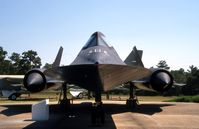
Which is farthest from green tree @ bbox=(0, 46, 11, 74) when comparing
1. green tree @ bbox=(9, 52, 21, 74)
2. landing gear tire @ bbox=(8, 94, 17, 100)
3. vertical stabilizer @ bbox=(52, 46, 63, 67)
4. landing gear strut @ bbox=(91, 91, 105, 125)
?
landing gear strut @ bbox=(91, 91, 105, 125)

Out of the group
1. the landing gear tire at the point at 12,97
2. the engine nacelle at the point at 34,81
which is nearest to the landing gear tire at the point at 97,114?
the engine nacelle at the point at 34,81

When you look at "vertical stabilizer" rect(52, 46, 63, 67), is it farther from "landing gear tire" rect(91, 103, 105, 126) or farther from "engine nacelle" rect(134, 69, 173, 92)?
"landing gear tire" rect(91, 103, 105, 126)

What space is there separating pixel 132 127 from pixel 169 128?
1144 mm

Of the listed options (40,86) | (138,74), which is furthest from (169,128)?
(40,86)

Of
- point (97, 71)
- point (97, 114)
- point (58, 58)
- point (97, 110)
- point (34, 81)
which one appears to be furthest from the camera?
point (58, 58)

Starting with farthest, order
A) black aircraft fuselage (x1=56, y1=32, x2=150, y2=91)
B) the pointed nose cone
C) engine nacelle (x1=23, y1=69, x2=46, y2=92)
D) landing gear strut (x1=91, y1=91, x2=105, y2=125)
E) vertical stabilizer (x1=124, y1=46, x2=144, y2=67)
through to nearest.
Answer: vertical stabilizer (x1=124, y1=46, x2=144, y2=67), engine nacelle (x1=23, y1=69, x2=46, y2=92), the pointed nose cone, landing gear strut (x1=91, y1=91, x2=105, y2=125), black aircraft fuselage (x1=56, y1=32, x2=150, y2=91)

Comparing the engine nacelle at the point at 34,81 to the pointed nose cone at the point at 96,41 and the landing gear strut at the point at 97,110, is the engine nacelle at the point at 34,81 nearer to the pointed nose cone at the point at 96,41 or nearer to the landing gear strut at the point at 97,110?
the pointed nose cone at the point at 96,41

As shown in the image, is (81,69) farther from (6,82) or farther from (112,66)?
(6,82)

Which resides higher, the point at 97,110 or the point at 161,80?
the point at 161,80

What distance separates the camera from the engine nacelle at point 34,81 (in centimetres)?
1510

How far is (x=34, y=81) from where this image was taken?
15.2 m

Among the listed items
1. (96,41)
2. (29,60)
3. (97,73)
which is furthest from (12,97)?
(29,60)

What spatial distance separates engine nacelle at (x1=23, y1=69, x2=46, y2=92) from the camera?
15.1 metres

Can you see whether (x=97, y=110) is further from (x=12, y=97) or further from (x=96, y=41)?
(x=12, y=97)
